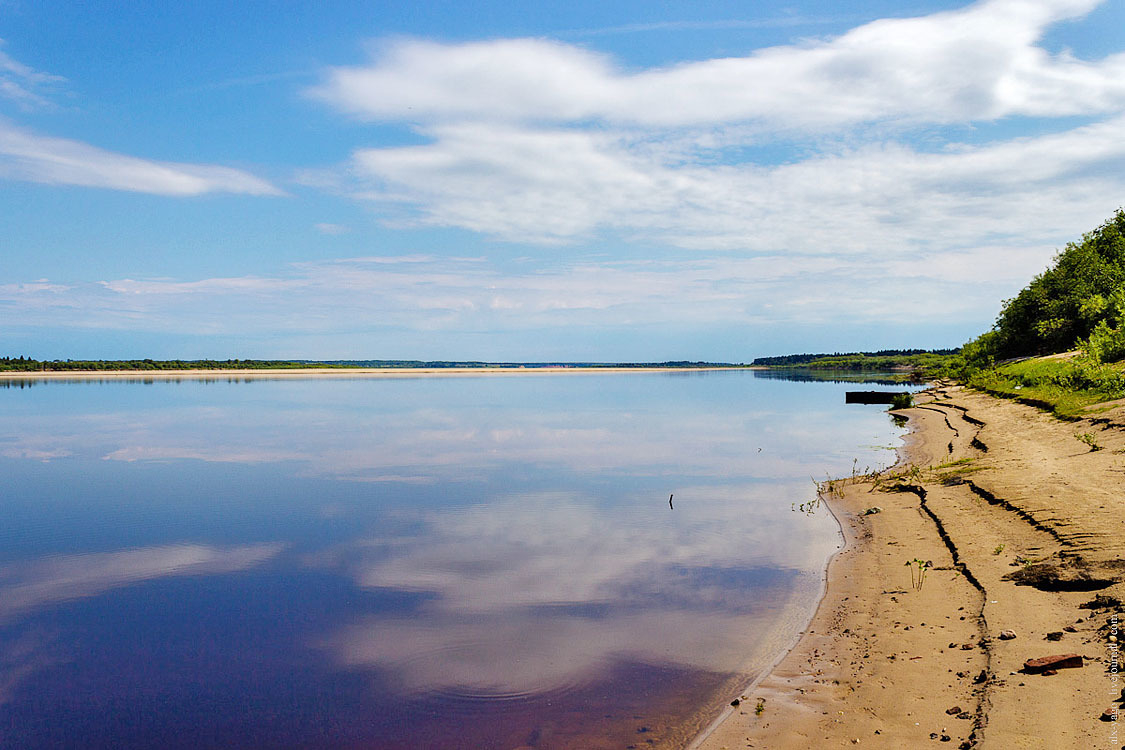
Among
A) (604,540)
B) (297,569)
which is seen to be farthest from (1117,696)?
(297,569)

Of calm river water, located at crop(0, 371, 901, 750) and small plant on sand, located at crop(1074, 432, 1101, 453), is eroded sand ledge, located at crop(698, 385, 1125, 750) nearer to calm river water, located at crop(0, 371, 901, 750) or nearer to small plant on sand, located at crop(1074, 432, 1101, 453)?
small plant on sand, located at crop(1074, 432, 1101, 453)

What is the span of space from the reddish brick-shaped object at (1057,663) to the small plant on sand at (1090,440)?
14.6m

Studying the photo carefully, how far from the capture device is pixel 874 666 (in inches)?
348

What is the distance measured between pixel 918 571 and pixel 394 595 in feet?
30.8

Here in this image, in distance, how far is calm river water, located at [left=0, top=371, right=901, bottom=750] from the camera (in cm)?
841

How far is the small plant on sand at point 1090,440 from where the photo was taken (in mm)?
19203

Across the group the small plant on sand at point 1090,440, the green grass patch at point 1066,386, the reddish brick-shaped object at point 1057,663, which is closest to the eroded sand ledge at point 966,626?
the reddish brick-shaped object at point 1057,663

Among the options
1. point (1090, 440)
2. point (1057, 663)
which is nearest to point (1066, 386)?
point (1090, 440)

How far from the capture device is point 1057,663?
747 cm

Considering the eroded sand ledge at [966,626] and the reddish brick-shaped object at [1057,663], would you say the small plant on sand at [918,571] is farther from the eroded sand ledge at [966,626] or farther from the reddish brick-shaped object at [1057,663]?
the reddish brick-shaped object at [1057,663]

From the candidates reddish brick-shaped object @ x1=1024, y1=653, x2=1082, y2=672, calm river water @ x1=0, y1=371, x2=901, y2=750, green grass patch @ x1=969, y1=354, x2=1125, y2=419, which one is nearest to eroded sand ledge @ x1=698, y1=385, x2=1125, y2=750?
reddish brick-shaped object @ x1=1024, y1=653, x2=1082, y2=672

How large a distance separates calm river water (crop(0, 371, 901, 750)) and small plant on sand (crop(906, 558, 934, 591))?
1.72 m

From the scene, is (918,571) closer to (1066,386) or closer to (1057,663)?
(1057,663)

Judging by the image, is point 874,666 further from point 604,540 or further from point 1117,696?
point 604,540
